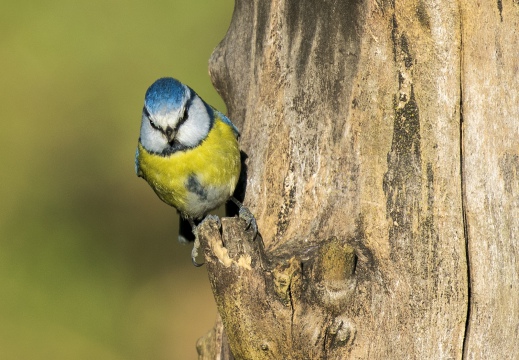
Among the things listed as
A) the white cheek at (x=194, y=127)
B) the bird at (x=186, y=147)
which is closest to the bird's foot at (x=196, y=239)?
the bird at (x=186, y=147)

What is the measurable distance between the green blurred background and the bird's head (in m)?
1.93

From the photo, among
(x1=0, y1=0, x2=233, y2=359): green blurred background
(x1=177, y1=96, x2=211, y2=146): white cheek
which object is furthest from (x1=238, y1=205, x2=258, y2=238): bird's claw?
(x1=0, y1=0, x2=233, y2=359): green blurred background

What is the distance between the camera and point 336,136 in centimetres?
312

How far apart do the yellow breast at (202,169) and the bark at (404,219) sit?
0.60 m

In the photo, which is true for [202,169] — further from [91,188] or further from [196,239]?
[91,188]

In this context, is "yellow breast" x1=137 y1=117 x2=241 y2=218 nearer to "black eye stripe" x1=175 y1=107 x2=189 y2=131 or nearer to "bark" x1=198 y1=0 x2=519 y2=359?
"black eye stripe" x1=175 y1=107 x2=189 y2=131

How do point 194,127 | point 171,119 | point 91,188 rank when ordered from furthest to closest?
point 91,188 → point 194,127 → point 171,119

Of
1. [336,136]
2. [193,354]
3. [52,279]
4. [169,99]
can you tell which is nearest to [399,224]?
[336,136]

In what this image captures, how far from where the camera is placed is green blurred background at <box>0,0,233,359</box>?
5215mm

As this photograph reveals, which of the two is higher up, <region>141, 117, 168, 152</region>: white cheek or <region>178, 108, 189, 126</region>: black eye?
<region>178, 108, 189, 126</region>: black eye

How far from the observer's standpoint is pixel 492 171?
2.93m

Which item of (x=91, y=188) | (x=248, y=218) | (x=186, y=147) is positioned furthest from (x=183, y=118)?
(x=91, y=188)

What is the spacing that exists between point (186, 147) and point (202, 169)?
5.1 inches

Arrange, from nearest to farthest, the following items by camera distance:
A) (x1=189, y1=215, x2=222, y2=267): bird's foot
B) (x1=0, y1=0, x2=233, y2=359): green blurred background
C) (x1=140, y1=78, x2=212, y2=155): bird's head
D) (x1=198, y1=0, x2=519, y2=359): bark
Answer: (x1=198, y1=0, x2=519, y2=359): bark, (x1=189, y1=215, x2=222, y2=267): bird's foot, (x1=140, y1=78, x2=212, y2=155): bird's head, (x1=0, y1=0, x2=233, y2=359): green blurred background
